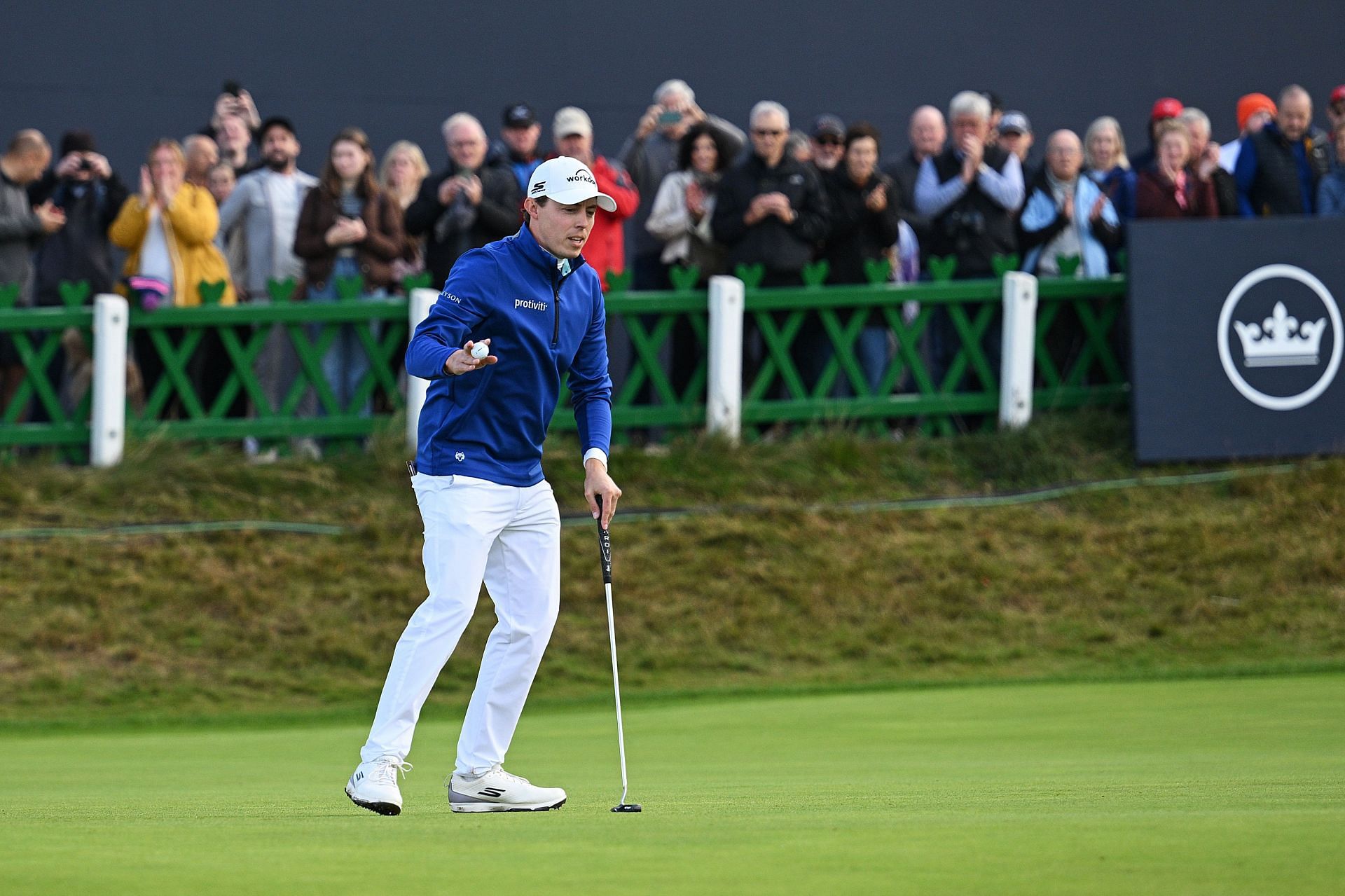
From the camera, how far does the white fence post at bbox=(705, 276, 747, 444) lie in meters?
13.3

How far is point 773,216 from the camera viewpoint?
1332 cm

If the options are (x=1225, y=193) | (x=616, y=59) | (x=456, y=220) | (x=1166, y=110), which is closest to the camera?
(x=456, y=220)

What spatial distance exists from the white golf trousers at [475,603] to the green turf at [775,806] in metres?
0.33

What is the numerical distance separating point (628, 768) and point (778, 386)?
20.4 ft

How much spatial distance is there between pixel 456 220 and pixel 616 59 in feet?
16.5

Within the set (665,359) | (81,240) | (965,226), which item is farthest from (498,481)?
(965,226)

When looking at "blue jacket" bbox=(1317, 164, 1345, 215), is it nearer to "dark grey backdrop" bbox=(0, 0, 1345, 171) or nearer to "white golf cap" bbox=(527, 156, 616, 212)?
"dark grey backdrop" bbox=(0, 0, 1345, 171)

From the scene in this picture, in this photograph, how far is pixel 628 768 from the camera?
793cm

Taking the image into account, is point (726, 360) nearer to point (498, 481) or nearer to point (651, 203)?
point (651, 203)

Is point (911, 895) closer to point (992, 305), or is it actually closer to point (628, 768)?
point (628, 768)

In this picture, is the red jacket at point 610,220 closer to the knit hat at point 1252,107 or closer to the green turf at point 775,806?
the green turf at point 775,806

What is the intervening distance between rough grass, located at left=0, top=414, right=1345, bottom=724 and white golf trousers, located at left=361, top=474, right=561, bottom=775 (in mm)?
4984

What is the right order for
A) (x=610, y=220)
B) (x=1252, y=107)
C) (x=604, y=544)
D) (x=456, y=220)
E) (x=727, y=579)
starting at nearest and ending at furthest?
1. (x=604, y=544)
2. (x=727, y=579)
3. (x=456, y=220)
4. (x=610, y=220)
5. (x=1252, y=107)

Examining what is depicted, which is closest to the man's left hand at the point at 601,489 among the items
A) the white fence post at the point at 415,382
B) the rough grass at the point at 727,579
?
the rough grass at the point at 727,579
